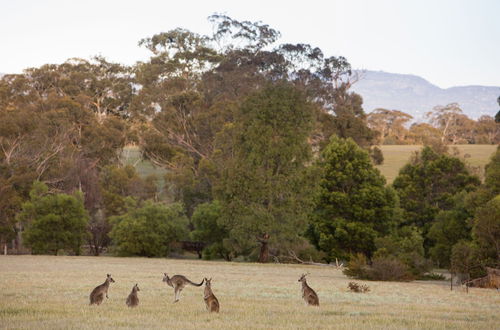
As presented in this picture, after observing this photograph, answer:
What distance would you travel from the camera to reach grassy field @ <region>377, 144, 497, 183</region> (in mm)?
89000

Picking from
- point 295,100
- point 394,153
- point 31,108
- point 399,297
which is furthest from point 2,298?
point 394,153

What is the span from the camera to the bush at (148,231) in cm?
5156

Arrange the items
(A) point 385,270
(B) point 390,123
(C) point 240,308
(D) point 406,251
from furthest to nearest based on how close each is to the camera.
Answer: (B) point 390,123 < (D) point 406,251 < (A) point 385,270 < (C) point 240,308

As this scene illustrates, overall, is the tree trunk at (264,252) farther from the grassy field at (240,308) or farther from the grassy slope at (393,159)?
the grassy slope at (393,159)

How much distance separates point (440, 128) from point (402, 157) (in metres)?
30.3

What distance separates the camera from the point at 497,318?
15.5m

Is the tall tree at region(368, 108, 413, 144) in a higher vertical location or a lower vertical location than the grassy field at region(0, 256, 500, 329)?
higher

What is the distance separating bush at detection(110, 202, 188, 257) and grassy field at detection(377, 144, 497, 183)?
129 ft

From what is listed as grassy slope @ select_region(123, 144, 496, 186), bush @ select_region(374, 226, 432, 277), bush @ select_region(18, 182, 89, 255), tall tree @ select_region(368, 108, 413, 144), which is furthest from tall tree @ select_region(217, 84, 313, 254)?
tall tree @ select_region(368, 108, 413, 144)

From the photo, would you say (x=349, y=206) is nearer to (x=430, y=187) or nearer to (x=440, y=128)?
(x=430, y=187)

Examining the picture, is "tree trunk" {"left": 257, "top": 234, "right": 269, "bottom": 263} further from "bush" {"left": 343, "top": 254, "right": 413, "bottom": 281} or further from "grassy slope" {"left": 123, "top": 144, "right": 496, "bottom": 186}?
"grassy slope" {"left": 123, "top": 144, "right": 496, "bottom": 186}

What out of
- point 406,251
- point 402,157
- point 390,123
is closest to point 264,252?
point 406,251

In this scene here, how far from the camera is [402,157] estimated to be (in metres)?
99.8

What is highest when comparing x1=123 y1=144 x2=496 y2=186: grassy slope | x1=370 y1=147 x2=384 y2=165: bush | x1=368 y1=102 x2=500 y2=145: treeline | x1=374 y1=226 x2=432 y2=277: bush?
x1=368 y1=102 x2=500 y2=145: treeline
